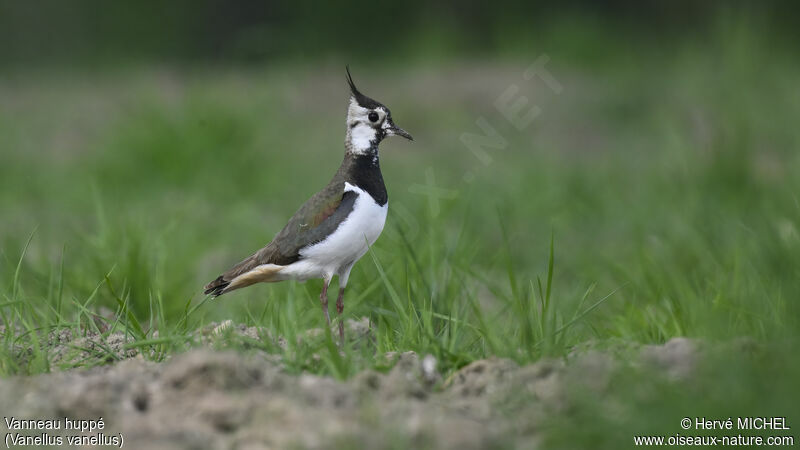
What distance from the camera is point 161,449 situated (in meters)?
2.32

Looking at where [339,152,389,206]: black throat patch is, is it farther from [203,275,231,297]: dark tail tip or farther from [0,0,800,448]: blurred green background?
[203,275,231,297]: dark tail tip

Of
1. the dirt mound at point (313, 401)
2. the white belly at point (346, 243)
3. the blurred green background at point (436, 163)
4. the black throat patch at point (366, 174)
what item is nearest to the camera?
the dirt mound at point (313, 401)

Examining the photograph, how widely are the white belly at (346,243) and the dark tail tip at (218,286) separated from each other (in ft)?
0.80

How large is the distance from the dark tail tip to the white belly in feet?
Answer: 0.80

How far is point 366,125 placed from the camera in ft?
12.9

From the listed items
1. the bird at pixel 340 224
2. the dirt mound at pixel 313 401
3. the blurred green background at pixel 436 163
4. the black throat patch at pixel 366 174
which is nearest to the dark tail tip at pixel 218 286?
the bird at pixel 340 224

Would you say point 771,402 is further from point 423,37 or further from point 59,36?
point 59,36

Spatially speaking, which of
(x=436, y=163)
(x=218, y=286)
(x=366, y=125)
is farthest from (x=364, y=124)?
(x=436, y=163)

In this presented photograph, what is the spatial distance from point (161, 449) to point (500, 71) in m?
9.70

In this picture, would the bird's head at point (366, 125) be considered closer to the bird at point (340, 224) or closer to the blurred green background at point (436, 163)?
the bird at point (340, 224)

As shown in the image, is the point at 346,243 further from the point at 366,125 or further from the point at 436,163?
the point at 436,163

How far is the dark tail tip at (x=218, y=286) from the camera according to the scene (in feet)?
12.7

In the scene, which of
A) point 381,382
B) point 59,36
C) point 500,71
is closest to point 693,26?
point 500,71

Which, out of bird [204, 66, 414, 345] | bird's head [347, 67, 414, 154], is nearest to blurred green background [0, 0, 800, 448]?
bird [204, 66, 414, 345]
